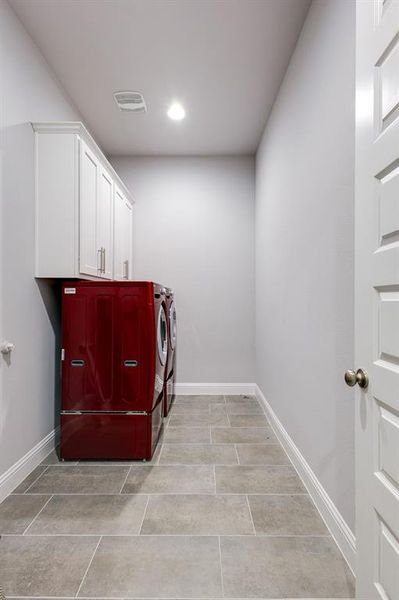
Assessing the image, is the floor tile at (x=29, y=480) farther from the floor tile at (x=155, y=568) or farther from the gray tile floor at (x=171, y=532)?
the floor tile at (x=155, y=568)

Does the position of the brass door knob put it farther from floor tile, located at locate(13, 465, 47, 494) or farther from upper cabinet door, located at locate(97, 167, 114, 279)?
upper cabinet door, located at locate(97, 167, 114, 279)

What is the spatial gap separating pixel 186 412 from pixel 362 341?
2538 mm

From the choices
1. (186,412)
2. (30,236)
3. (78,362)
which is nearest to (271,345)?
(186,412)

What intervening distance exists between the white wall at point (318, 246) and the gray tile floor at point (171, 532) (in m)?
0.25

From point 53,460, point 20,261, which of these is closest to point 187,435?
point 53,460

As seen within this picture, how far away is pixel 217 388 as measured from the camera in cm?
388

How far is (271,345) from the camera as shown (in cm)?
297

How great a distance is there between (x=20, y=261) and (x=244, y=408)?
8.13ft

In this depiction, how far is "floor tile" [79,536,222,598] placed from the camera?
125cm

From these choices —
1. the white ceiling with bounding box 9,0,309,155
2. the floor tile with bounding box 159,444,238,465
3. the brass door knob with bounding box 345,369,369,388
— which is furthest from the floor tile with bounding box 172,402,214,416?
the white ceiling with bounding box 9,0,309,155

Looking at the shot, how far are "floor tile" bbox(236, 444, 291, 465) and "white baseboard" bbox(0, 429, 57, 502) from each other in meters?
1.38

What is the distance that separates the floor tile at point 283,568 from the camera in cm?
125

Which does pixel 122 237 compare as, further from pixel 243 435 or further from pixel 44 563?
pixel 44 563

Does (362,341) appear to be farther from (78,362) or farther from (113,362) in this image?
(78,362)
